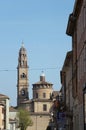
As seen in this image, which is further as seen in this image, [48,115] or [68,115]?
[48,115]

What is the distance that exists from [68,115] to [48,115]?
140559 mm

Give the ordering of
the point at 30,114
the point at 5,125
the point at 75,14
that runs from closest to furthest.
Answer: the point at 75,14
the point at 5,125
the point at 30,114

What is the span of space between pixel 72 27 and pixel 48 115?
150252 mm

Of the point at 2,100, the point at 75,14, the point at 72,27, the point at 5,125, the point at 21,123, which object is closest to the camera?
the point at 75,14

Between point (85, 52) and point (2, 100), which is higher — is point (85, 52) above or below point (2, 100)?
below

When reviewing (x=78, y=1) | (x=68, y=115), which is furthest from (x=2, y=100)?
(x=78, y=1)

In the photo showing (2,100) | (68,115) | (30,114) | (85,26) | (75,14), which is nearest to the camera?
(85,26)

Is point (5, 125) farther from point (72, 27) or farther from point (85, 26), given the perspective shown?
point (85, 26)

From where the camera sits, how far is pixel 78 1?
1339 inches

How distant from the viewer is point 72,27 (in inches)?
1767

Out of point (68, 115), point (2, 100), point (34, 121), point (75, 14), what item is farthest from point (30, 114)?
point (75, 14)

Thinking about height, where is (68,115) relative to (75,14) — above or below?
below

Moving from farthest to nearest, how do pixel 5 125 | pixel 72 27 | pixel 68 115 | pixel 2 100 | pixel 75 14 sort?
1. pixel 2 100
2. pixel 5 125
3. pixel 68 115
4. pixel 72 27
5. pixel 75 14

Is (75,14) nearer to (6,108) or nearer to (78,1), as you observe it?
(78,1)
